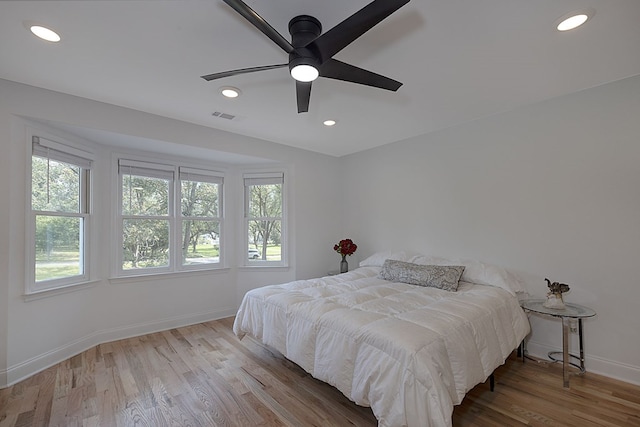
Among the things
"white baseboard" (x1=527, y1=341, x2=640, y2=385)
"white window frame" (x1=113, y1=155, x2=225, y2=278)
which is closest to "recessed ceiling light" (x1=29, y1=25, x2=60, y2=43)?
"white window frame" (x1=113, y1=155, x2=225, y2=278)

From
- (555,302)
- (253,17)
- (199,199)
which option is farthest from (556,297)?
(199,199)

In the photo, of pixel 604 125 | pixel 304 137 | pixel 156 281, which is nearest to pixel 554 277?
pixel 604 125

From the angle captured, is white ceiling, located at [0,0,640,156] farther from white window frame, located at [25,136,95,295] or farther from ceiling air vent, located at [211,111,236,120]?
white window frame, located at [25,136,95,295]

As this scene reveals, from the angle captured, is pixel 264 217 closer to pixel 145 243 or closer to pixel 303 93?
pixel 145 243

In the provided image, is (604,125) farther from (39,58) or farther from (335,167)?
(39,58)

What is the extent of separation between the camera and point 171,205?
396 cm

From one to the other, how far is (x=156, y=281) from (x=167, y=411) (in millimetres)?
2001

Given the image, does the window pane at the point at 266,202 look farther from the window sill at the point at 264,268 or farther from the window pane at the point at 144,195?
the window pane at the point at 144,195

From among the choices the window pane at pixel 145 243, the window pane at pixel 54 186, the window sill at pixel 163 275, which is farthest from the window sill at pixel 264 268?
the window pane at pixel 54 186

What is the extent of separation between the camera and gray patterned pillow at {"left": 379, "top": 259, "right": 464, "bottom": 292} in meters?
2.91

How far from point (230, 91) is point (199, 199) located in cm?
205

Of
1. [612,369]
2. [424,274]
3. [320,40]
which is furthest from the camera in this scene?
[424,274]

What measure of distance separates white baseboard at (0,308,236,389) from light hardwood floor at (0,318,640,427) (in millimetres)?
78

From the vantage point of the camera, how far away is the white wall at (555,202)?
8.19 ft
